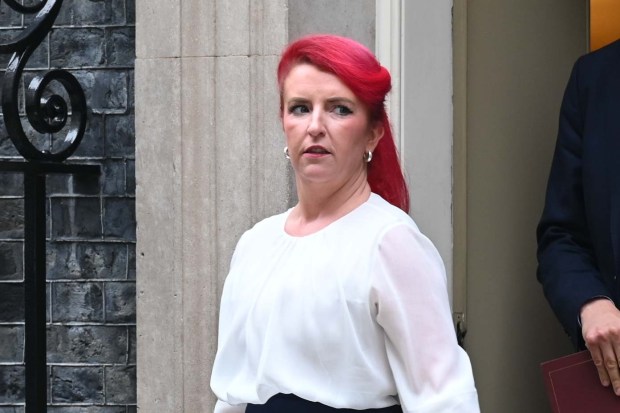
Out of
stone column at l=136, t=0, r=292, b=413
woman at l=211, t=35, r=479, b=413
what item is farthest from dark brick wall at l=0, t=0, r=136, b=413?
woman at l=211, t=35, r=479, b=413

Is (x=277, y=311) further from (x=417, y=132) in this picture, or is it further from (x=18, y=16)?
(x=18, y=16)

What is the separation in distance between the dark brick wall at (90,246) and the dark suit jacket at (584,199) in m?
1.55

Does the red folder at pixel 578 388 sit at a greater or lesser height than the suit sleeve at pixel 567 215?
Answer: lesser

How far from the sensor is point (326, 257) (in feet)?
9.04

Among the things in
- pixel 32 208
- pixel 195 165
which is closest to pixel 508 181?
pixel 195 165

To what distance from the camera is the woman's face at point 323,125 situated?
2787 millimetres

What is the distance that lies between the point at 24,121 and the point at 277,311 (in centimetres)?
221

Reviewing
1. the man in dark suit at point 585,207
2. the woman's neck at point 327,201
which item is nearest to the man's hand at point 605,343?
the man in dark suit at point 585,207

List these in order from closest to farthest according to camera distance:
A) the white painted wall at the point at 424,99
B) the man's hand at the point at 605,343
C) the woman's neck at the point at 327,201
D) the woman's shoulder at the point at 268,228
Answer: the woman's neck at the point at 327,201 < the woman's shoulder at the point at 268,228 < the man's hand at the point at 605,343 < the white painted wall at the point at 424,99

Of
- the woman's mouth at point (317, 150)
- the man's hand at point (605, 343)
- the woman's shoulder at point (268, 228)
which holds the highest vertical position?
the woman's mouth at point (317, 150)

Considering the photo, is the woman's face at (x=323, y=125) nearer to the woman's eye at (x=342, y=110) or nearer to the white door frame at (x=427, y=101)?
the woman's eye at (x=342, y=110)

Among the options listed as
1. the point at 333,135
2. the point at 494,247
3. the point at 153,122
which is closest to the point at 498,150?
the point at 494,247

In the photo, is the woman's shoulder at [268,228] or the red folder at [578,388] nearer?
the woman's shoulder at [268,228]

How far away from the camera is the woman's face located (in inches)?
110
